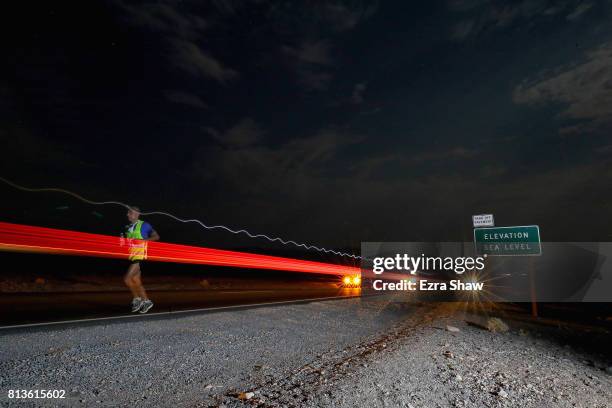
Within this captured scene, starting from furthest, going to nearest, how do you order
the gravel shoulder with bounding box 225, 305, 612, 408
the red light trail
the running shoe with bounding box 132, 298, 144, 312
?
the red light trail, the running shoe with bounding box 132, 298, 144, 312, the gravel shoulder with bounding box 225, 305, 612, 408

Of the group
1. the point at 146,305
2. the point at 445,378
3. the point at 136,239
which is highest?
the point at 136,239

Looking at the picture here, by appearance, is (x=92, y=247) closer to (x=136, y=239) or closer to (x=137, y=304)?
(x=137, y=304)

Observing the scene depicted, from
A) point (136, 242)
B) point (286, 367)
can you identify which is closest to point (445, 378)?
point (286, 367)

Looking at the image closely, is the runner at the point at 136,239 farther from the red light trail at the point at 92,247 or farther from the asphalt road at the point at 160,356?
the asphalt road at the point at 160,356

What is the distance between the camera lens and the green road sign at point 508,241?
1602cm

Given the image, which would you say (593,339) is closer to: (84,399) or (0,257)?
(84,399)

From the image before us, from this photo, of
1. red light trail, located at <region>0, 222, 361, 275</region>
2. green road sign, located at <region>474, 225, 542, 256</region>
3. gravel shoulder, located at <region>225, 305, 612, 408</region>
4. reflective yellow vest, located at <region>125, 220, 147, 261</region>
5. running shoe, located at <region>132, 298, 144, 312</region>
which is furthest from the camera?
green road sign, located at <region>474, 225, 542, 256</region>

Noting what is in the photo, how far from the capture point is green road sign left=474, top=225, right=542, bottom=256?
1602 cm

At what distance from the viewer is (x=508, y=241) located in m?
17.0

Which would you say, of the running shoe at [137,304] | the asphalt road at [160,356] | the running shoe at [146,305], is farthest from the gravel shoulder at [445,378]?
the running shoe at [137,304]

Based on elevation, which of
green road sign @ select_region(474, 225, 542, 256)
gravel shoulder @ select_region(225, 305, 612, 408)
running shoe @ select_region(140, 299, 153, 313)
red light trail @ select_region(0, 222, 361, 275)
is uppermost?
green road sign @ select_region(474, 225, 542, 256)

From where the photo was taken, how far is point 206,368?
17.5 feet

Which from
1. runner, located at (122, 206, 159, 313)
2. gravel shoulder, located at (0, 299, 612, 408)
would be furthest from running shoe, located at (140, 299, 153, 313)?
gravel shoulder, located at (0, 299, 612, 408)

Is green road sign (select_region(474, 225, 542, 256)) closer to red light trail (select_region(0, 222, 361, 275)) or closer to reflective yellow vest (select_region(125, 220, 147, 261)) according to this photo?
red light trail (select_region(0, 222, 361, 275))
